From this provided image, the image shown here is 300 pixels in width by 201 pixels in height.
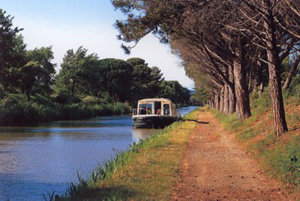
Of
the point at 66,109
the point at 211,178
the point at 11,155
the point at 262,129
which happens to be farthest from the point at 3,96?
the point at 211,178

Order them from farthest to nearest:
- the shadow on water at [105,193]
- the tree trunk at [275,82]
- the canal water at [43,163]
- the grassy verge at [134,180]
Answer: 1. the tree trunk at [275,82]
2. the canal water at [43,163]
3. the grassy verge at [134,180]
4. the shadow on water at [105,193]

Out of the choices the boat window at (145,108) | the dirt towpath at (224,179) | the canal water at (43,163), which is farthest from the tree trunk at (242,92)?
the boat window at (145,108)

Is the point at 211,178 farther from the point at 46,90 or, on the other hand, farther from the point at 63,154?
the point at 46,90

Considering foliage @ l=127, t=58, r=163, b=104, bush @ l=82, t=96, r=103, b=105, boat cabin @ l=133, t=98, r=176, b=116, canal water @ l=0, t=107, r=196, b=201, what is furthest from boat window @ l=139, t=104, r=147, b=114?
foliage @ l=127, t=58, r=163, b=104

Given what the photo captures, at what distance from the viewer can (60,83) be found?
3051 inches

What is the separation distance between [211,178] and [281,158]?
1.89 meters

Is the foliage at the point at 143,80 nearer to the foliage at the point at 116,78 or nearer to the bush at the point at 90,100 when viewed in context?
the foliage at the point at 116,78

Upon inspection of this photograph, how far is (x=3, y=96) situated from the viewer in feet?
150

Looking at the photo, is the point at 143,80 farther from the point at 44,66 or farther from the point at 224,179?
the point at 224,179

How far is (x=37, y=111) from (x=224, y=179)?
38268mm

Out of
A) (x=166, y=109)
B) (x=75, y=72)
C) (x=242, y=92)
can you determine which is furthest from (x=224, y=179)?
(x=75, y=72)

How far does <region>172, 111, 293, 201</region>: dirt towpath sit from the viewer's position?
7535 mm

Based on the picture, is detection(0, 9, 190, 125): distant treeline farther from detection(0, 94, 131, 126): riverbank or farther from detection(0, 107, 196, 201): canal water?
detection(0, 107, 196, 201): canal water

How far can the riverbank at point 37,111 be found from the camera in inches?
1578
